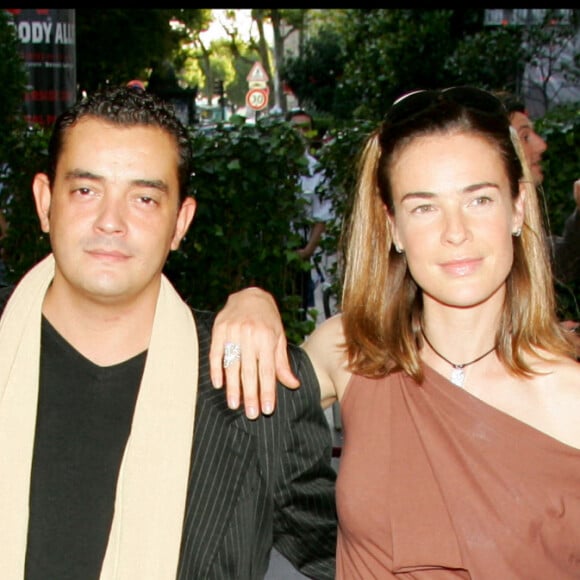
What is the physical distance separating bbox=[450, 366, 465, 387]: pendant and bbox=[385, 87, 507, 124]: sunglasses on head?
70cm

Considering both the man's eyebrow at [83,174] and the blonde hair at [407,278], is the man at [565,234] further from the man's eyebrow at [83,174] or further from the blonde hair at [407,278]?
the man's eyebrow at [83,174]

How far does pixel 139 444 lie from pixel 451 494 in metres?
0.79

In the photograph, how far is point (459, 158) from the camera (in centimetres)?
247

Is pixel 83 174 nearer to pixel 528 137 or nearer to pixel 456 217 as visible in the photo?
pixel 456 217

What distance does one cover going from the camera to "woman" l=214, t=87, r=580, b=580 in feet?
7.59

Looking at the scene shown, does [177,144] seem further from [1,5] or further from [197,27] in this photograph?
[197,27]

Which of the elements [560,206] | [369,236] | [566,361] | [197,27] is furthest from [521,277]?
[197,27]

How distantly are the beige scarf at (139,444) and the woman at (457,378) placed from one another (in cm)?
17

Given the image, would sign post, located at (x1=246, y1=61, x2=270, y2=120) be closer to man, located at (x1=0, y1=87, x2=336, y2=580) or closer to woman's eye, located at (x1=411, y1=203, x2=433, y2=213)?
man, located at (x1=0, y1=87, x2=336, y2=580)

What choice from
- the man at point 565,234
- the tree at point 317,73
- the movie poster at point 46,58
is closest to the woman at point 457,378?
the man at point 565,234

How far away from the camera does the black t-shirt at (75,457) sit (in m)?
2.29

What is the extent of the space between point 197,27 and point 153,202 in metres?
45.4

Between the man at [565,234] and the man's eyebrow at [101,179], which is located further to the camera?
the man at [565,234]

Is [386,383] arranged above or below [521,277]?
below
